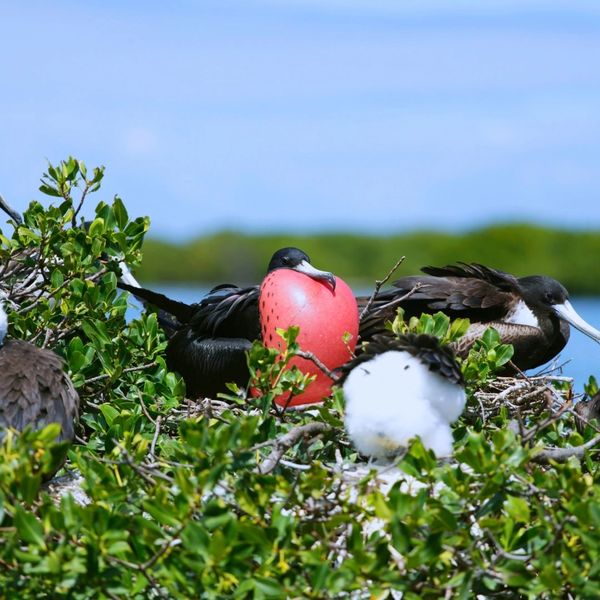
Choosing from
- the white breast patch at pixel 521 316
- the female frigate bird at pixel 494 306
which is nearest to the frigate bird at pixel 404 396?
the female frigate bird at pixel 494 306

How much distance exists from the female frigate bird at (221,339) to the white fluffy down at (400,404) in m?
1.14

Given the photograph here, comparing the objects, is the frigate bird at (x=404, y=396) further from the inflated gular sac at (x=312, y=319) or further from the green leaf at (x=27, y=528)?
the green leaf at (x=27, y=528)

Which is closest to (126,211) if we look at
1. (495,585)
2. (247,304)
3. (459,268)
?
(247,304)

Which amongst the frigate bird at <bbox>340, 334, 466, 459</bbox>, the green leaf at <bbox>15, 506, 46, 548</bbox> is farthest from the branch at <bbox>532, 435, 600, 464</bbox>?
the green leaf at <bbox>15, 506, 46, 548</bbox>

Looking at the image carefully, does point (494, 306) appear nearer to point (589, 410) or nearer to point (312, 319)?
point (589, 410)

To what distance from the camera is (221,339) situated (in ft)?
14.1

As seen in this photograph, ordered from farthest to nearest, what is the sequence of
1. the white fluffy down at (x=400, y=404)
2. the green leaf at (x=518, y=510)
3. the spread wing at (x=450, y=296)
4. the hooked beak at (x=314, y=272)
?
the spread wing at (x=450, y=296) → the hooked beak at (x=314, y=272) → the white fluffy down at (x=400, y=404) → the green leaf at (x=518, y=510)

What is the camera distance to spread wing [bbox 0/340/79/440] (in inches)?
129

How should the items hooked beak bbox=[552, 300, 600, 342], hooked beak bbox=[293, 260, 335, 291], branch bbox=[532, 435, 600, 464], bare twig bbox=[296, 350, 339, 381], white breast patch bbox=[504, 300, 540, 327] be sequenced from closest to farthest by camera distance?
branch bbox=[532, 435, 600, 464], bare twig bbox=[296, 350, 339, 381], hooked beak bbox=[293, 260, 335, 291], white breast patch bbox=[504, 300, 540, 327], hooked beak bbox=[552, 300, 600, 342]

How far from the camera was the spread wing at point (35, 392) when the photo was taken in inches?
129

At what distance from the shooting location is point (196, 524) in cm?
242

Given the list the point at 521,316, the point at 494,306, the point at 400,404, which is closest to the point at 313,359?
the point at 400,404

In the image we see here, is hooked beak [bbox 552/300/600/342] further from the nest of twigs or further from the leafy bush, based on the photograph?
the leafy bush

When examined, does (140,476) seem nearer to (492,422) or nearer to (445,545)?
(445,545)
